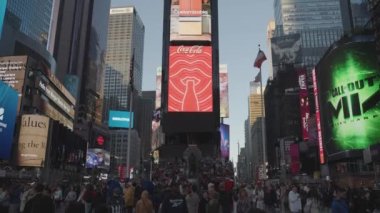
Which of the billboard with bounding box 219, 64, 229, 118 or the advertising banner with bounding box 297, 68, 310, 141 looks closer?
the advertising banner with bounding box 297, 68, 310, 141

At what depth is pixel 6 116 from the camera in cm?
5222

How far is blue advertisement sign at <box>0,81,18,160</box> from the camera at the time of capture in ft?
168

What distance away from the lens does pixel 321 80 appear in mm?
60531

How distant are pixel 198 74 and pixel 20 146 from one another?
32676 millimetres

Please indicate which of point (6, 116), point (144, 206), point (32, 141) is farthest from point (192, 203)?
point (32, 141)

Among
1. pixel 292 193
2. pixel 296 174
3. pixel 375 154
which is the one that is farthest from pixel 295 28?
pixel 292 193

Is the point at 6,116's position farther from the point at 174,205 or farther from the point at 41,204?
the point at 174,205

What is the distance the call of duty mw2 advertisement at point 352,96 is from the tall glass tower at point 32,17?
99.4m

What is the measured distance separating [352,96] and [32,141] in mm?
51465

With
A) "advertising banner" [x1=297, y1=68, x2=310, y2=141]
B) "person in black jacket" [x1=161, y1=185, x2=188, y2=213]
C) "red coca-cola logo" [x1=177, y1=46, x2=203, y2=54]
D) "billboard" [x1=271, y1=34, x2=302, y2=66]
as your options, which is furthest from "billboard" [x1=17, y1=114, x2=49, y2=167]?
"billboard" [x1=271, y1=34, x2=302, y2=66]

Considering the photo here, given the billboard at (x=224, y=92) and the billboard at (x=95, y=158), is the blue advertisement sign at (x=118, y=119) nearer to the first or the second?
the billboard at (x=95, y=158)

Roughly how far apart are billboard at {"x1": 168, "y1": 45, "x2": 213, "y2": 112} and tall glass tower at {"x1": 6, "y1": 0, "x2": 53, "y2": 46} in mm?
77864

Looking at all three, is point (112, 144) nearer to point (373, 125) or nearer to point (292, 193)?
point (373, 125)

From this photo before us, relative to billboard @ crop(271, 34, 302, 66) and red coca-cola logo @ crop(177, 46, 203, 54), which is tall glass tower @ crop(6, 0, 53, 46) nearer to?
red coca-cola logo @ crop(177, 46, 203, 54)
